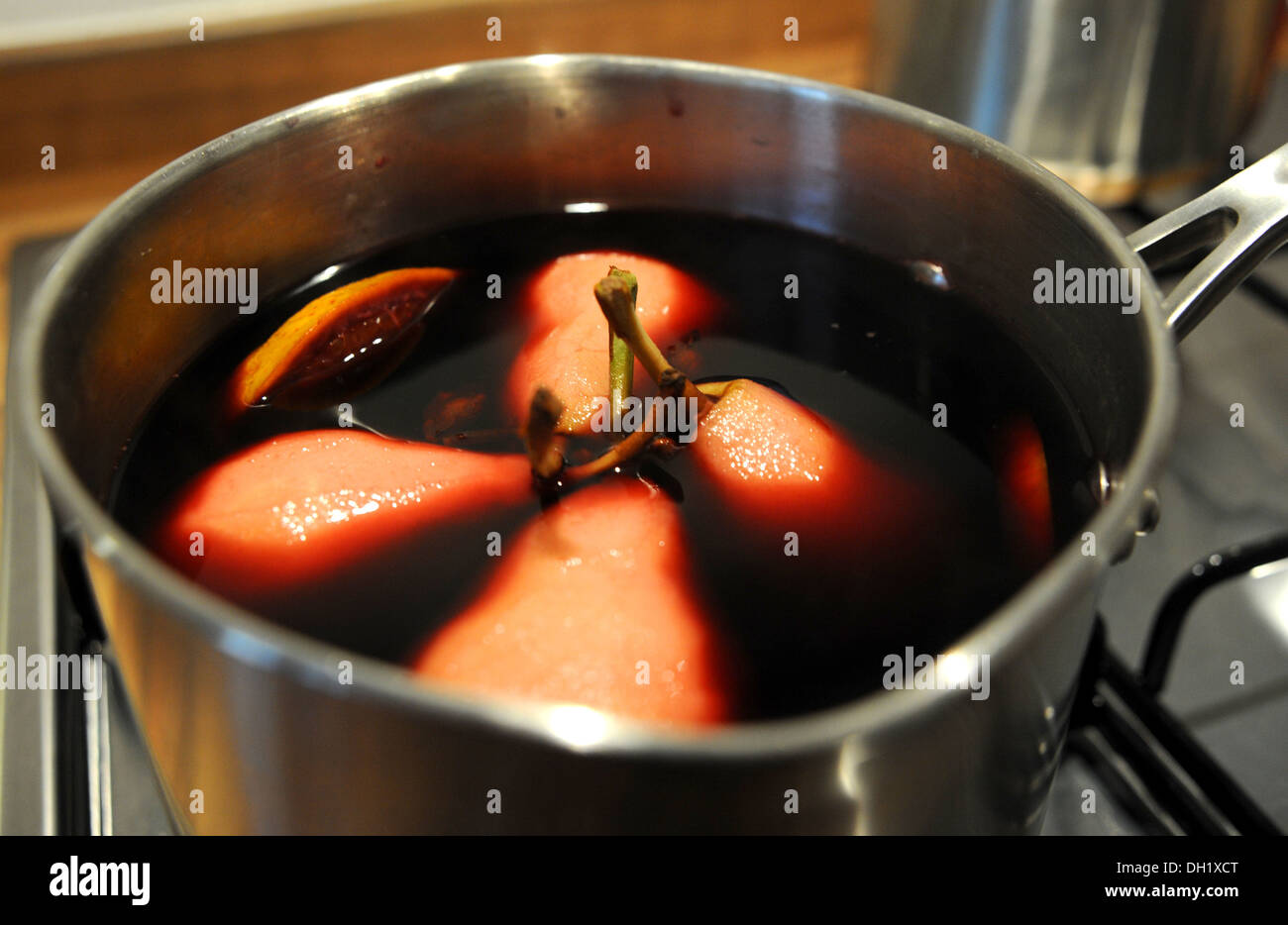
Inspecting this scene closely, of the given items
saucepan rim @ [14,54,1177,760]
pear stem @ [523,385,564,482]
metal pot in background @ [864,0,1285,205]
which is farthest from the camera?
metal pot in background @ [864,0,1285,205]

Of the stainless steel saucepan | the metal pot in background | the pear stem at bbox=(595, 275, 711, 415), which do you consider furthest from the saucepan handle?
the metal pot in background

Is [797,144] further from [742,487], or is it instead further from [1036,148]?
[1036,148]

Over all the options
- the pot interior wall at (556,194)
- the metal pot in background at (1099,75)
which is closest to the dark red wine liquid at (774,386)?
Answer: the pot interior wall at (556,194)

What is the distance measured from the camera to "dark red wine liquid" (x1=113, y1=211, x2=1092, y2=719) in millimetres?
403

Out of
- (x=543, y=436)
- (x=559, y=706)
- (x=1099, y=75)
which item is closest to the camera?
(x=559, y=706)

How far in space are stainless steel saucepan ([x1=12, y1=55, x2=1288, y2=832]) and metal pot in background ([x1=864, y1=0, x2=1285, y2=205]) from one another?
0.82 ft

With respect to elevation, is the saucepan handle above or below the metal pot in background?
below

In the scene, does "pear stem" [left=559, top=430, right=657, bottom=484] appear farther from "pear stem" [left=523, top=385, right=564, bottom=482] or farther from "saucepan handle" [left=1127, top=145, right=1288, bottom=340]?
"saucepan handle" [left=1127, top=145, right=1288, bottom=340]

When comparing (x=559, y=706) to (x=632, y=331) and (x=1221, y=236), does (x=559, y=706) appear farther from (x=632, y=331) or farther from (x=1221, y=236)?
(x=1221, y=236)

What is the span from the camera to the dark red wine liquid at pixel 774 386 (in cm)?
40

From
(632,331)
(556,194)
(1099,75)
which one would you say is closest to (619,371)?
(632,331)

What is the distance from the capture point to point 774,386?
51 centimetres

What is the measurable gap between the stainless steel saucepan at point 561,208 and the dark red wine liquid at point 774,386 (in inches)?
0.5

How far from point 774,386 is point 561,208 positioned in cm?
17
